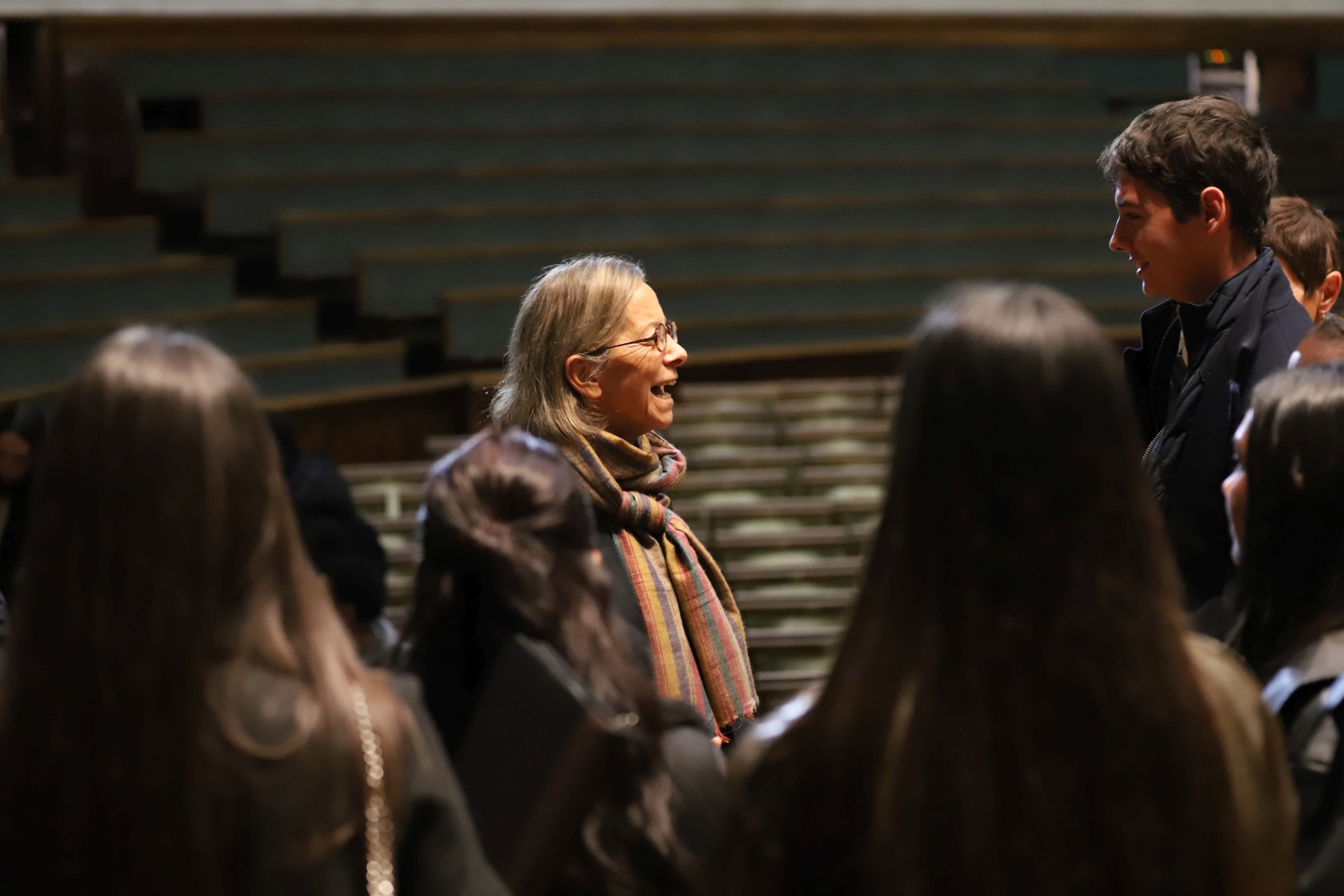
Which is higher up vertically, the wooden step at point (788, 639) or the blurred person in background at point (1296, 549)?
the blurred person in background at point (1296, 549)

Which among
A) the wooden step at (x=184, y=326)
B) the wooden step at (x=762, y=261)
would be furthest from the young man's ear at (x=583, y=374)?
the wooden step at (x=762, y=261)

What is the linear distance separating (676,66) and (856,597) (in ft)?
20.3

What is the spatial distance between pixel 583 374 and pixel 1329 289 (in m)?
1.07

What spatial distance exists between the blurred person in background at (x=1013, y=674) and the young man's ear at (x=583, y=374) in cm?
86

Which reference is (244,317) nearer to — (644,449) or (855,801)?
(644,449)

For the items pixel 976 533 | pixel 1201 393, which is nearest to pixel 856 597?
pixel 976 533

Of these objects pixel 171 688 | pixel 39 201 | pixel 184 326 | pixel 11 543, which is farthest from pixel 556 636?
pixel 39 201

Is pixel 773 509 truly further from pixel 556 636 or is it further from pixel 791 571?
pixel 556 636

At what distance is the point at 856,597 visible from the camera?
0.91 meters

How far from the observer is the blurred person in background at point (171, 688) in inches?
35.3

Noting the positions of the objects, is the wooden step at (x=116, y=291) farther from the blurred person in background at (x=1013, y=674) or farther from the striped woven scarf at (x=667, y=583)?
the blurred person in background at (x=1013, y=674)

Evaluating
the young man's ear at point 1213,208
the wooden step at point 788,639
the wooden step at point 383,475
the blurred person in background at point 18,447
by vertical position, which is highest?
the young man's ear at point 1213,208

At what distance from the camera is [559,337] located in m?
1.75

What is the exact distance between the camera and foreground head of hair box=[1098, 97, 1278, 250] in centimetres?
177
